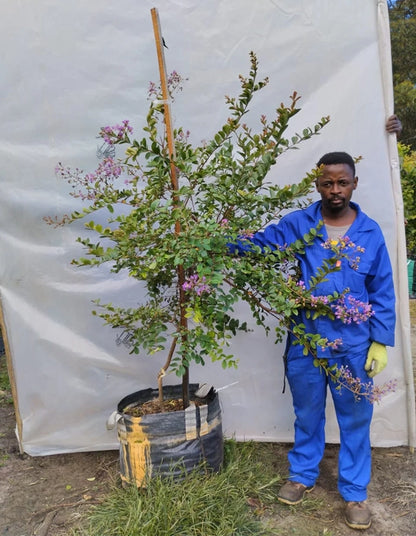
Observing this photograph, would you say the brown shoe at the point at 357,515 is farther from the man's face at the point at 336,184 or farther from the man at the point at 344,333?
the man's face at the point at 336,184

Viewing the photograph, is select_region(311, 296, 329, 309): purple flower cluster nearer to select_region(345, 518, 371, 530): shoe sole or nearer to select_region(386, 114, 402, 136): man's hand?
select_region(345, 518, 371, 530): shoe sole

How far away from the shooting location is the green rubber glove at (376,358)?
2.19m

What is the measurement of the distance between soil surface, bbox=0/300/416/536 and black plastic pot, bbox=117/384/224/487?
0.37m

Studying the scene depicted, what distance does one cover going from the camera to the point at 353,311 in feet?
6.63

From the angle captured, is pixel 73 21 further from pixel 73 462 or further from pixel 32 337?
pixel 73 462

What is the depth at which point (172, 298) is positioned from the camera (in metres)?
2.38

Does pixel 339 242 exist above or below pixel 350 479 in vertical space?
above

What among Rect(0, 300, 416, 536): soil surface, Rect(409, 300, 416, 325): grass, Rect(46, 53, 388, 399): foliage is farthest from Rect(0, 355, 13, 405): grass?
Rect(409, 300, 416, 325): grass

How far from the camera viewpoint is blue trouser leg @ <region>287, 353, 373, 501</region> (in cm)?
225

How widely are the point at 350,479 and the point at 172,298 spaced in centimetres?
118

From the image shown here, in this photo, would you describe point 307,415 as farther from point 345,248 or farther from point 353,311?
point 345,248

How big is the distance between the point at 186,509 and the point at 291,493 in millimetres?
547

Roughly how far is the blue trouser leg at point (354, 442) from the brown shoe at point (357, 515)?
0.03 metres

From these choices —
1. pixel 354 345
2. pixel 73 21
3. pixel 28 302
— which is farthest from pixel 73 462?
Result: pixel 73 21
